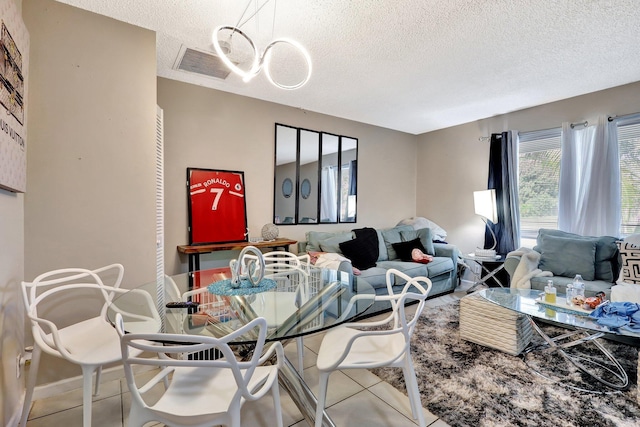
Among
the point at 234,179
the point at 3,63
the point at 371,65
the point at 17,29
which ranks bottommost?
the point at 234,179

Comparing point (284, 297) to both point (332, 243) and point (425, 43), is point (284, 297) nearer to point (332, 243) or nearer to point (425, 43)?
point (332, 243)

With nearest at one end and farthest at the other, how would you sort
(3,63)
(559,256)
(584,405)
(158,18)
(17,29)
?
(3,63), (17,29), (584,405), (158,18), (559,256)

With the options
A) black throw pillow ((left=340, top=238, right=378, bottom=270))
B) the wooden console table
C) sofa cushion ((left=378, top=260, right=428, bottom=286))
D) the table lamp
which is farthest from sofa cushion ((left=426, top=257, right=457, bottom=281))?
the wooden console table

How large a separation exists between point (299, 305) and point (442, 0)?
6.79ft

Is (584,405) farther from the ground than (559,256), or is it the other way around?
(559,256)

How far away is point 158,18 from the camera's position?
6.79 ft

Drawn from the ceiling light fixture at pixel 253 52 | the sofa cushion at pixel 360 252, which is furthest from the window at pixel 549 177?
the ceiling light fixture at pixel 253 52

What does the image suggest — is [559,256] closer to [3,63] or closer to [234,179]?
[234,179]

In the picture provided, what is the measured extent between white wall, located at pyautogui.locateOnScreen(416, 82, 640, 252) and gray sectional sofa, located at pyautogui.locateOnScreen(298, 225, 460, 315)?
65 cm

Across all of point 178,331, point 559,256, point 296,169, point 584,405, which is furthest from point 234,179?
point 559,256

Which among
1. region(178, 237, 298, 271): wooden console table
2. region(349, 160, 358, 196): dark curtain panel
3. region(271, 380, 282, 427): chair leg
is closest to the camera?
region(271, 380, 282, 427): chair leg

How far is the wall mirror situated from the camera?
3721 millimetres

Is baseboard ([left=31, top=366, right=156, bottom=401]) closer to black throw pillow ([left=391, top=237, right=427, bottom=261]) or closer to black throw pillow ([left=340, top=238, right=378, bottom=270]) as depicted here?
black throw pillow ([left=340, top=238, right=378, bottom=270])

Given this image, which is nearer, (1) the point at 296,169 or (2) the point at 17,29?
(2) the point at 17,29
